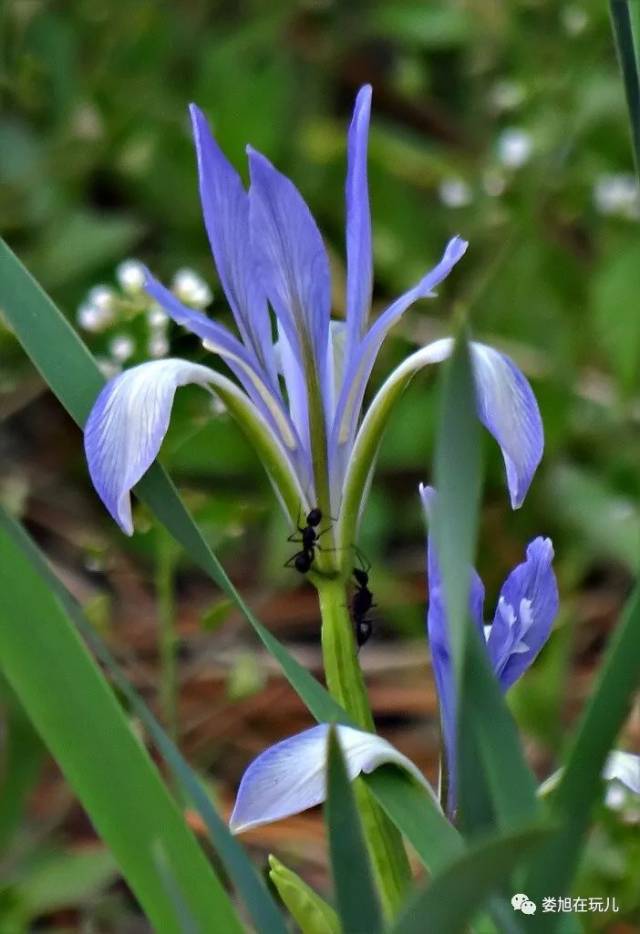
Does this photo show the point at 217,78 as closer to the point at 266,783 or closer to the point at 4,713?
the point at 4,713

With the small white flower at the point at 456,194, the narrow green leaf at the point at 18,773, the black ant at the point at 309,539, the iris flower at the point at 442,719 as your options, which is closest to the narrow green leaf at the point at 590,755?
the iris flower at the point at 442,719

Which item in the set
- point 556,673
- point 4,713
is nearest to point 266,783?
point 556,673

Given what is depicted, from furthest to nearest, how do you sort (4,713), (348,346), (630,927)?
(4,713) → (630,927) → (348,346)

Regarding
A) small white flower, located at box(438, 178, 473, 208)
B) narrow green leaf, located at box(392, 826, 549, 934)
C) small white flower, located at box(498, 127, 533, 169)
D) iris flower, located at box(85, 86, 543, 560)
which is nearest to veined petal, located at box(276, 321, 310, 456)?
iris flower, located at box(85, 86, 543, 560)

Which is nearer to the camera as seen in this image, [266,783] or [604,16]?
[266,783]

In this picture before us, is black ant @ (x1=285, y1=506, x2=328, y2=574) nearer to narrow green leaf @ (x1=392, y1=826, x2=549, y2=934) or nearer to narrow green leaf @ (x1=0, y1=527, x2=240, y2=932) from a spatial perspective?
narrow green leaf @ (x1=0, y1=527, x2=240, y2=932)

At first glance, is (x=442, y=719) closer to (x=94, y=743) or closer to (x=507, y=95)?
(x=94, y=743)

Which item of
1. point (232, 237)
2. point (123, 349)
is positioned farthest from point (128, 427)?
point (123, 349)
